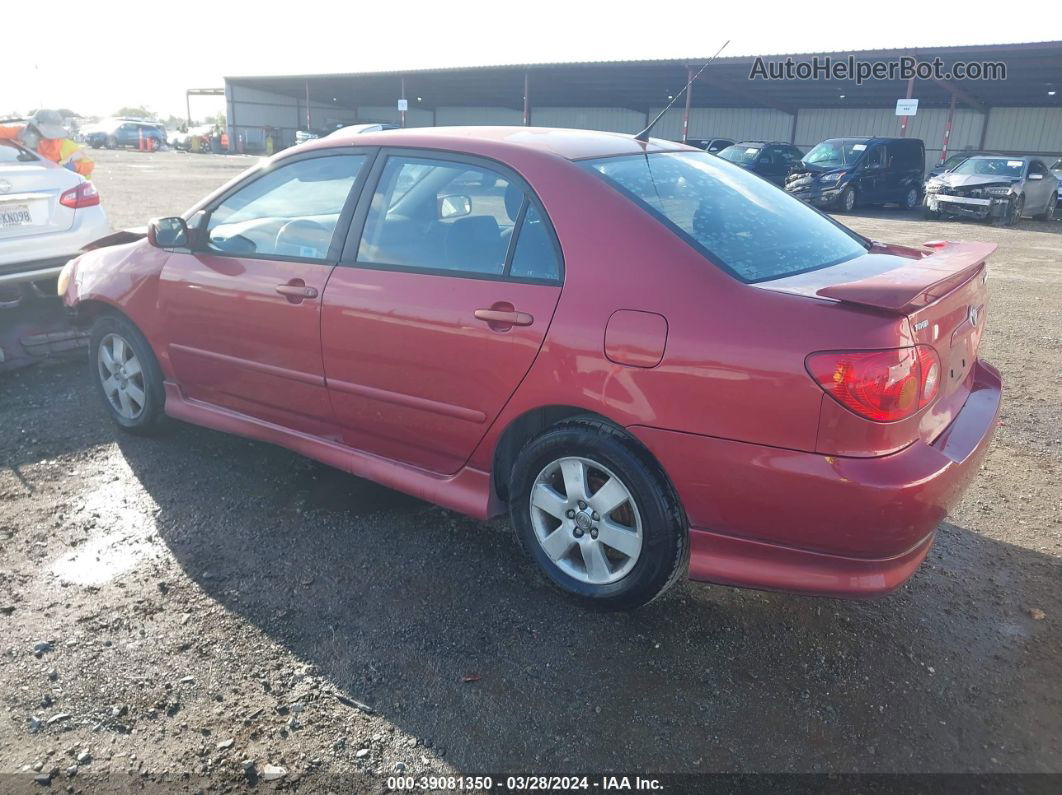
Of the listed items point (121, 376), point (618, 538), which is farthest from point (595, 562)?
point (121, 376)

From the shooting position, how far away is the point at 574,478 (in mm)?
2914

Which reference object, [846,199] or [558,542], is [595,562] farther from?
[846,199]

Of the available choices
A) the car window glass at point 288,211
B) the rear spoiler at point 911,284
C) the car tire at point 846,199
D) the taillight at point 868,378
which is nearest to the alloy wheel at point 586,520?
the taillight at point 868,378

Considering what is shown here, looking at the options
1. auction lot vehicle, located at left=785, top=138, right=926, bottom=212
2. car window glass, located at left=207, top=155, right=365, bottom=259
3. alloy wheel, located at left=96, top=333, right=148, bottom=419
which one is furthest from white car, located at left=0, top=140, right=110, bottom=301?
auction lot vehicle, located at left=785, top=138, right=926, bottom=212

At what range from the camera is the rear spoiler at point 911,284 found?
2346mm

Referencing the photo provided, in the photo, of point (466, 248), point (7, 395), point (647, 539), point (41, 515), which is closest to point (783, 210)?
point (466, 248)

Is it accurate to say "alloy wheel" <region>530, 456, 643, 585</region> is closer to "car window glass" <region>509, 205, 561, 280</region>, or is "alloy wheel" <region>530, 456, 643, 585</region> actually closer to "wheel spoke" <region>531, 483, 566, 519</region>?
"wheel spoke" <region>531, 483, 566, 519</region>

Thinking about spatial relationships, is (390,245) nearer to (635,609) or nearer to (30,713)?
(635,609)

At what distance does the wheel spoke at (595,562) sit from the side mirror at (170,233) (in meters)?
2.47

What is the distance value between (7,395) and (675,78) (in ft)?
96.2

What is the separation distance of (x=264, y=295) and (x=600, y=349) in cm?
171

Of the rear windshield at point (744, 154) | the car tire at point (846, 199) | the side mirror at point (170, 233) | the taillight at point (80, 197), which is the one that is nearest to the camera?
the side mirror at point (170, 233)

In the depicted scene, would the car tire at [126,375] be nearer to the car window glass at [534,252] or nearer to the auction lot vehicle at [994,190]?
the car window glass at [534,252]

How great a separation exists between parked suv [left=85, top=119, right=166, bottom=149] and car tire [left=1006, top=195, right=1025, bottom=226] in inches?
1703
